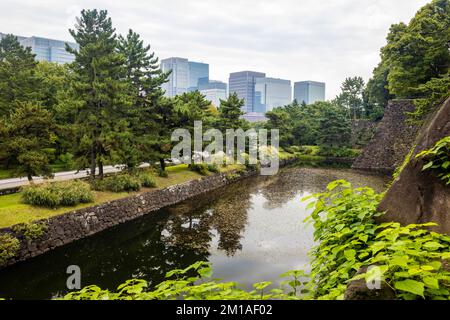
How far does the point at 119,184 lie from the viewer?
752 inches

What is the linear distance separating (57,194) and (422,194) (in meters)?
14.9

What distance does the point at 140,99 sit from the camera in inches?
929

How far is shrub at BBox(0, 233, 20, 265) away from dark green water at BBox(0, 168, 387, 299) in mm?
431

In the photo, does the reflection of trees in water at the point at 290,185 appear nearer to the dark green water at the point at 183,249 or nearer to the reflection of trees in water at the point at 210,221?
the dark green water at the point at 183,249

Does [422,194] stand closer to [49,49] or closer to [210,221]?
[210,221]

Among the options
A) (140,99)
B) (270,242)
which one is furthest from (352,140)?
(270,242)

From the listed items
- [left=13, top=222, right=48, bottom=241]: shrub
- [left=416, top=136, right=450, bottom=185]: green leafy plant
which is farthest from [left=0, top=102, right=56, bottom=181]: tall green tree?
[left=416, top=136, right=450, bottom=185]: green leafy plant

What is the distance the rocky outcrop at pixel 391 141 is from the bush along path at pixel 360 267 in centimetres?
3395

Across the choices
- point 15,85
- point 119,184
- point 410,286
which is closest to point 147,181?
point 119,184

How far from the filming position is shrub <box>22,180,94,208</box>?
14.5m

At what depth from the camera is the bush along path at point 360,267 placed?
8.30ft

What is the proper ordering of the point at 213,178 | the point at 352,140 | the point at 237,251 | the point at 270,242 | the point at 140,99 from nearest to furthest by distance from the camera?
the point at 237,251 < the point at 270,242 < the point at 140,99 < the point at 213,178 < the point at 352,140
